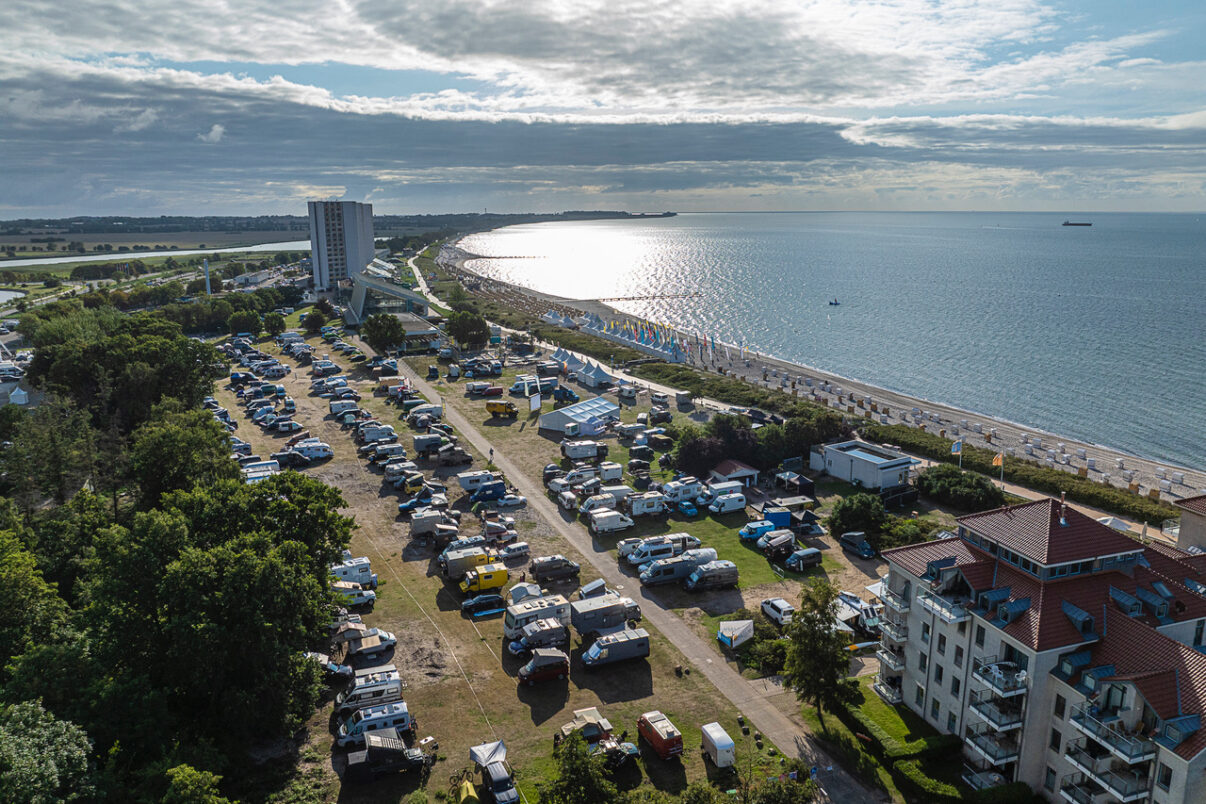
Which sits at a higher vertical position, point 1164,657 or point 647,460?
point 1164,657

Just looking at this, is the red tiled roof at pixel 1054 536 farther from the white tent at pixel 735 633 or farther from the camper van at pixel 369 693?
the camper van at pixel 369 693

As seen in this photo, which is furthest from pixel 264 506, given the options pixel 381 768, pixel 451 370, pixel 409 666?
pixel 451 370

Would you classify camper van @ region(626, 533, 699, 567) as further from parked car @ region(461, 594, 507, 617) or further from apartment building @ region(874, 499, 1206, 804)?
apartment building @ region(874, 499, 1206, 804)

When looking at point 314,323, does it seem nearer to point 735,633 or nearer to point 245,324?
point 245,324

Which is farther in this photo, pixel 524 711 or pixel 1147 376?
pixel 1147 376

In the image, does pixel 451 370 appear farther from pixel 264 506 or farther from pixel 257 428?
pixel 264 506

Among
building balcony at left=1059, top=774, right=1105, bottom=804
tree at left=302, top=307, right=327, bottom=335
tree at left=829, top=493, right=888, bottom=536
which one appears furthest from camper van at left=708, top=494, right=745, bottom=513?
tree at left=302, top=307, right=327, bottom=335

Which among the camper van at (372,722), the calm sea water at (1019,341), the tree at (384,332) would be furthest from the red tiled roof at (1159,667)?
the tree at (384,332)
